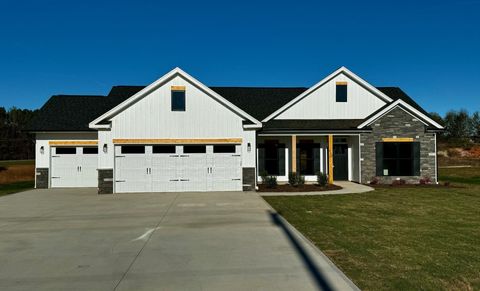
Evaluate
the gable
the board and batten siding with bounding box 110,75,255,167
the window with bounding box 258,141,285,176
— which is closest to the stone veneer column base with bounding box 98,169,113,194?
the board and batten siding with bounding box 110,75,255,167

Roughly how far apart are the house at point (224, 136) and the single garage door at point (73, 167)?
0.06 meters

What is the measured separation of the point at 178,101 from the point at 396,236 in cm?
1204

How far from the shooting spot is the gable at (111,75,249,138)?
1639cm

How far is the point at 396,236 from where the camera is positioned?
24.7 ft

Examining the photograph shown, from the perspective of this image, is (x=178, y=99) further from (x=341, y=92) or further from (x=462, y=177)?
(x=462, y=177)

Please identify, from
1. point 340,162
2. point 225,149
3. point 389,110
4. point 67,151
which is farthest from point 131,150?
point 389,110

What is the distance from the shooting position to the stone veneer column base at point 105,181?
1605cm

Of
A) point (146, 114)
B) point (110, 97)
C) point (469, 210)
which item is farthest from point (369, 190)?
point (110, 97)

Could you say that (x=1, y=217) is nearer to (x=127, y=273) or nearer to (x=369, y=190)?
(x=127, y=273)

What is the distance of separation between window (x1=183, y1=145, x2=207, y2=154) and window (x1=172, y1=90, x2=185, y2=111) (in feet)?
6.39

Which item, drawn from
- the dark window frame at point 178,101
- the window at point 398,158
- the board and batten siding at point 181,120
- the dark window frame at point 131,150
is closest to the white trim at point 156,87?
the board and batten siding at point 181,120

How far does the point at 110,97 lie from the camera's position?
21.9 metres

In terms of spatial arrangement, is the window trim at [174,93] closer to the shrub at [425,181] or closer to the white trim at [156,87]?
the white trim at [156,87]

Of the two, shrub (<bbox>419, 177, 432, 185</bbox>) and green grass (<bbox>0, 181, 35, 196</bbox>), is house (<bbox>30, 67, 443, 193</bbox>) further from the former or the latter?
green grass (<bbox>0, 181, 35, 196</bbox>)
